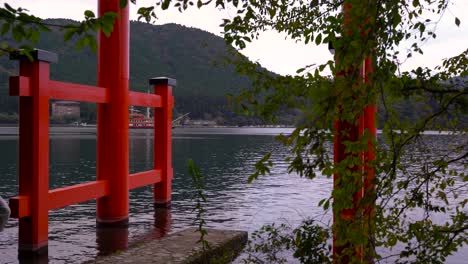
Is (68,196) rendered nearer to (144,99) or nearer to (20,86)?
(20,86)

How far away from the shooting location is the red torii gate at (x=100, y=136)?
840 centimetres

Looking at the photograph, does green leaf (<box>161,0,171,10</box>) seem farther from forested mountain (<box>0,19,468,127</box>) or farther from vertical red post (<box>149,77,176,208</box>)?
forested mountain (<box>0,19,468,127</box>)

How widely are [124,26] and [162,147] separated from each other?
13.6 feet

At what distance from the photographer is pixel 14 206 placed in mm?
8078

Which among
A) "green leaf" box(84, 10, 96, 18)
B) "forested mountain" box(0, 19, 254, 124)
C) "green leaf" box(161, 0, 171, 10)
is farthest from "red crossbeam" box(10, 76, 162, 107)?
"forested mountain" box(0, 19, 254, 124)

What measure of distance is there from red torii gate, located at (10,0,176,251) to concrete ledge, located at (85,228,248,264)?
1636mm

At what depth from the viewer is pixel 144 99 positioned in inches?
500

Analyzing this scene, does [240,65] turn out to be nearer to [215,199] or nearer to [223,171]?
[215,199]

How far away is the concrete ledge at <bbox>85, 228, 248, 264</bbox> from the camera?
732cm

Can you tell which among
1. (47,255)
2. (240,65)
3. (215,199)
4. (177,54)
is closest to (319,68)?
(240,65)

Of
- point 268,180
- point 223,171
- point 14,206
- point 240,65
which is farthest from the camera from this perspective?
point 223,171

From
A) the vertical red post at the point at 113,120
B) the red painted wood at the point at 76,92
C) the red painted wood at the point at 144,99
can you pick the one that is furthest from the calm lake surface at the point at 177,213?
the red painted wood at the point at 144,99

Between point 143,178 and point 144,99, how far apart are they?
1988 millimetres

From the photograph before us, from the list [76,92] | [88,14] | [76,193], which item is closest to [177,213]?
[76,193]
